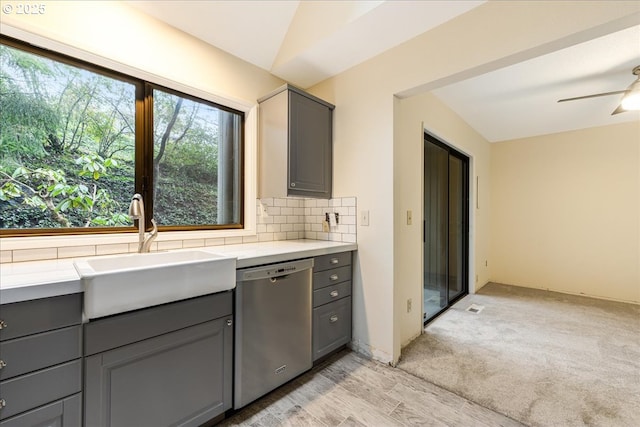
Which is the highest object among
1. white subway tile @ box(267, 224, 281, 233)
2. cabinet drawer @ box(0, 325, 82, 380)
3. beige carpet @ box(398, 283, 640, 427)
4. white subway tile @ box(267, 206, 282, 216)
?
white subway tile @ box(267, 206, 282, 216)

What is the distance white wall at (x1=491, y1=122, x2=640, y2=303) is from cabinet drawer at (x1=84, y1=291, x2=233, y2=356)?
4817 mm

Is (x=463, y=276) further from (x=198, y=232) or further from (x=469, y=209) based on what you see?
(x=198, y=232)

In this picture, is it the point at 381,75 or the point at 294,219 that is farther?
the point at 294,219

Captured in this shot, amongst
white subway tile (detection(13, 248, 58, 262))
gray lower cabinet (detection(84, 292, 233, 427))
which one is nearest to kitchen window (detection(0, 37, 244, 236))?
white subway tile (detection(13, 248, 58, 262))

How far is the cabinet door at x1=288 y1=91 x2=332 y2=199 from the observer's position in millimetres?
2117

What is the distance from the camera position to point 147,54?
69.0 inches

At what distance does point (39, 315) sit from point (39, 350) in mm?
127

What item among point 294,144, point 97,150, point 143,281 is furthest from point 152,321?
point 294,144

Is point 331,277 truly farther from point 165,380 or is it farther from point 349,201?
point 165,380

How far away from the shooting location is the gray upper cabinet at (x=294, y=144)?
2104mm

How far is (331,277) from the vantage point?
81.7 inches

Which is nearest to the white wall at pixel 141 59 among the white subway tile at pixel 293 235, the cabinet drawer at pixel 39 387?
the white subway tile at pixel 293 235

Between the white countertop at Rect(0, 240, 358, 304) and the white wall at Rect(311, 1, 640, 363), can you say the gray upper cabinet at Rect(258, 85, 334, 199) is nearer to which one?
the white wall at Rect(311, 1, 640, 363)

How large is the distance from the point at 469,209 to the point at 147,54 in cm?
412
